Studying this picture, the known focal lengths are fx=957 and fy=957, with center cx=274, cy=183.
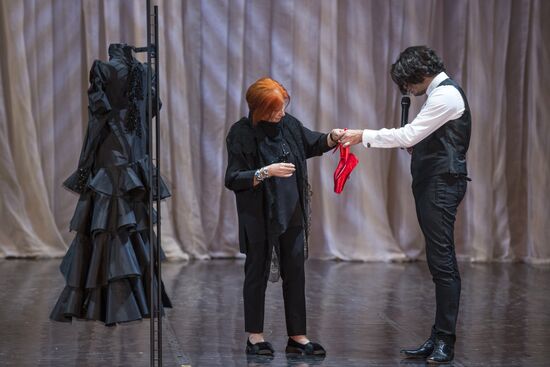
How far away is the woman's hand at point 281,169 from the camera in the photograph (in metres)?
3.77

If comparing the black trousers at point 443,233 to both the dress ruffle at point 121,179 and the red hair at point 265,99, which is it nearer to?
the red hair at point 265,99

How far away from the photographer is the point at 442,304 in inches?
156

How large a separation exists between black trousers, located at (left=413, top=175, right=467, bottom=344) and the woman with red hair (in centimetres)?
46

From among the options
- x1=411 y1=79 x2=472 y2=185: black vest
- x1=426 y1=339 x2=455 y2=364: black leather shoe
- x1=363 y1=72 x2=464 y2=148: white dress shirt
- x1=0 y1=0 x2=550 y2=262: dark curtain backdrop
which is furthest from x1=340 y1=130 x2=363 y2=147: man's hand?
x1=0 y1=0 x2=550 y2=262: dark curtain backdrop

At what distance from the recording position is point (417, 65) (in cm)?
390

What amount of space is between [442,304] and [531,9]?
13.6ft

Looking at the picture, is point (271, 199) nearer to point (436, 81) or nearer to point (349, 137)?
point (349, 137)

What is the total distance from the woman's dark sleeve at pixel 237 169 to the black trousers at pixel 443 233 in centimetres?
72

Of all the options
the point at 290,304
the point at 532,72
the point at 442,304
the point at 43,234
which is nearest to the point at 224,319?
the point at 290,304

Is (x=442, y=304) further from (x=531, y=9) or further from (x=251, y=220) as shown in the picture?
(x=531, y=9)

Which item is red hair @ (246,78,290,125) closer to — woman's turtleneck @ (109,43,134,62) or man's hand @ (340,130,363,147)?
man's hand @ (340,130,363,147)

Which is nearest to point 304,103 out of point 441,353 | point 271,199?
point 271,199

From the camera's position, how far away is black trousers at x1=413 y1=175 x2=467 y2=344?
12.9 feet

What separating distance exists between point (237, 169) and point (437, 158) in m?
0.82
